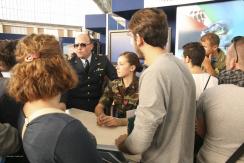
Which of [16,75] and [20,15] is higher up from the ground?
[20,15]

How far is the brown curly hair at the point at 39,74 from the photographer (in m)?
0.97

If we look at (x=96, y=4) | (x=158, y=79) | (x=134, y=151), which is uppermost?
(x=96, y=4)

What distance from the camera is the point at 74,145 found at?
0.88 m

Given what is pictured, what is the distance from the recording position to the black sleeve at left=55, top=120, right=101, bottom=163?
2.84 feet

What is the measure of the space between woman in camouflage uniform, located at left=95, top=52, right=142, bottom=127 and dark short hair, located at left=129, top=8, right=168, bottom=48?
4.03 feet

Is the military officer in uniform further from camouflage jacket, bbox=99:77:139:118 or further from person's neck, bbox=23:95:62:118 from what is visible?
person's neck, bbox=23:95:62:118

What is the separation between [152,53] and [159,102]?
A: 11.0 inches

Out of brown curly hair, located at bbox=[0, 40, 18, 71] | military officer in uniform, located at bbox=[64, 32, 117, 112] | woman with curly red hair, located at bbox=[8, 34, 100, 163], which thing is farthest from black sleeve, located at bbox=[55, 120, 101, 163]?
military officer in uniform, located at bbox=[64, 32, 117, 112]

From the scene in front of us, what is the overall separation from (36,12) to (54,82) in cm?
1556

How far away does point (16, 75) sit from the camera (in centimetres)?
99

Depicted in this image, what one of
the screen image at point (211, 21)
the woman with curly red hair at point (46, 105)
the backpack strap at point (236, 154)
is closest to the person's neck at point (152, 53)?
the woman with curly red hair at point (46, 105)

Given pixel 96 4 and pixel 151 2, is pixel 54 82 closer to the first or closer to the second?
pixel 151 2

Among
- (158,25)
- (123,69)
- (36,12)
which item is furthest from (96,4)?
(158,25)

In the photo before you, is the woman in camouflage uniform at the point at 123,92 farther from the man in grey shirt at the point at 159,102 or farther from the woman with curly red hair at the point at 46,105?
the woman with curly red hair at the point at 46,105
